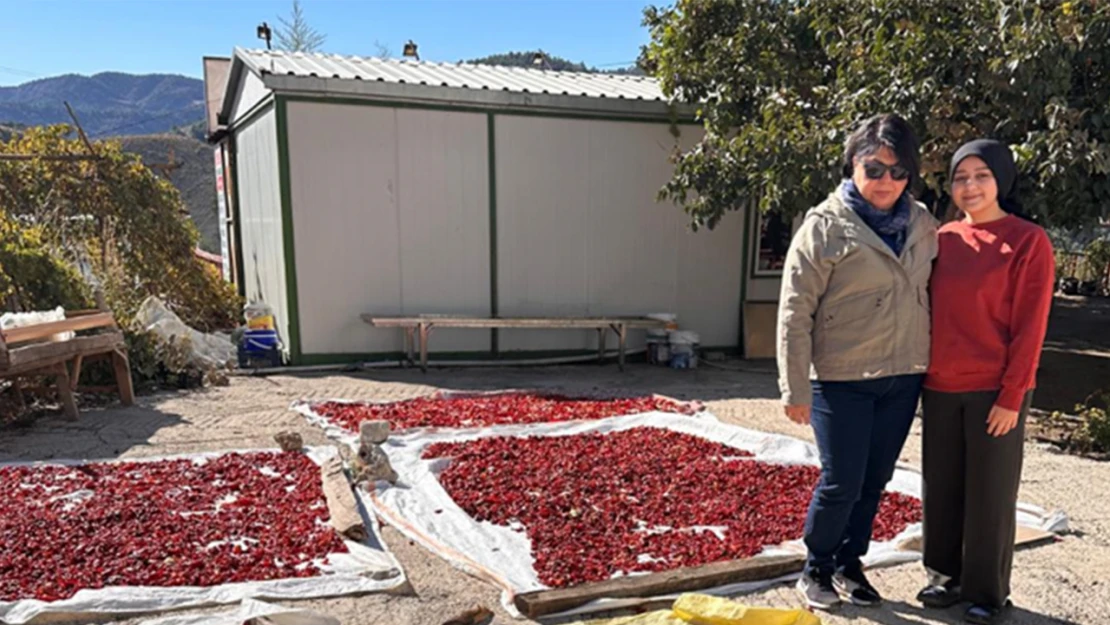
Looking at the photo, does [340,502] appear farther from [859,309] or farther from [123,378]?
[123,378]

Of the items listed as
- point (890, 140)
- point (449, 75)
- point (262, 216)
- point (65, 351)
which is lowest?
point (65, 351)

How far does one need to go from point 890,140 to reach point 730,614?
1687mm

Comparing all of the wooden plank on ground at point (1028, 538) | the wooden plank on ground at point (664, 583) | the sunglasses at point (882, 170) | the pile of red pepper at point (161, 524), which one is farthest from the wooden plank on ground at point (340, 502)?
the sunglasses at point (882, 170)

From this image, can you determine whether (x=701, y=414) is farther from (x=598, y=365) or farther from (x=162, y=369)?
(x=162, y=369)

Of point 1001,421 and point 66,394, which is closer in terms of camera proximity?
point 1001,421

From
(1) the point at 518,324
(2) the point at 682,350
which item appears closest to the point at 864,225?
(1) the point at 518,324

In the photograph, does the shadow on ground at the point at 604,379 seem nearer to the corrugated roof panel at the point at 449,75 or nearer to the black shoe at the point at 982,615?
the corrugated roof panel at the point at 449,75

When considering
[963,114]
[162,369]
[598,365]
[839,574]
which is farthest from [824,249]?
[162,369]

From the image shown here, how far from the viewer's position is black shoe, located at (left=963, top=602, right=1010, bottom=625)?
285cm

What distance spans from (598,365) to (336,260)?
301 centimetres

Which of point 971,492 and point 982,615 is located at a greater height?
point 971,492

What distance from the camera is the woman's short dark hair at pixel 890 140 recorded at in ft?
8.66

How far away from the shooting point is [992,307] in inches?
105

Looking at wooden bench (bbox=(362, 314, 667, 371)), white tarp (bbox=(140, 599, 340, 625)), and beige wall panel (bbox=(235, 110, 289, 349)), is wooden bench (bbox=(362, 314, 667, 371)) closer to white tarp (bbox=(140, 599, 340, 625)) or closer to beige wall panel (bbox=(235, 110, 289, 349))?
beige wall panel (bbox=(235, 110, 289, 349))
